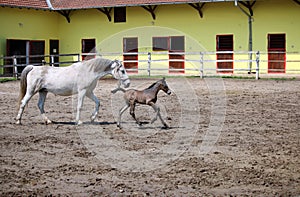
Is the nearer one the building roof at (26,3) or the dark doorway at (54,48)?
the building roof at (26,3)

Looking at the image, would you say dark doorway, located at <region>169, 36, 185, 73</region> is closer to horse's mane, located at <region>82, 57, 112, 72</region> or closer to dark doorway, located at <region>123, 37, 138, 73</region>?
dark doorway, located at <region>123, 37, 138, 73</region>

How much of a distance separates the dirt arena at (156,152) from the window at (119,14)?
1457 centimetres

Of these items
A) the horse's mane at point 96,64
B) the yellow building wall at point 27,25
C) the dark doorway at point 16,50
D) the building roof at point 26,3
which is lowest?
the horse's mane at point 96,64

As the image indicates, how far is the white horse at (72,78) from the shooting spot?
10.6 meters

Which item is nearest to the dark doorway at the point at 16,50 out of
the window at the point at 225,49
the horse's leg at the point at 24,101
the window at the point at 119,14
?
the window at the point at 119,14

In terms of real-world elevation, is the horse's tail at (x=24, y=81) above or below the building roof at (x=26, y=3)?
below

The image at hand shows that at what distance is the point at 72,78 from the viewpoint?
10742 mm

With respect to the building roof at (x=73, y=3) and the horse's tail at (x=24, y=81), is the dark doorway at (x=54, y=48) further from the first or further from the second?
the horse's tail at (x=24, y=81)

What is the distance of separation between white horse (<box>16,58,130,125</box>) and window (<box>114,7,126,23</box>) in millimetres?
17549

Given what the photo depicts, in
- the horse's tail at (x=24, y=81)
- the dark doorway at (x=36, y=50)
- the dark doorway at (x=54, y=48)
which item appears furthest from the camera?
the dark doorway at (x=54, y=48)

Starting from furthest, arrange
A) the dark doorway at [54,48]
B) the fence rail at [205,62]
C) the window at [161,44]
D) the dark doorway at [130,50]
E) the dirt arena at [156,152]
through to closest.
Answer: the dark doorway at [54,48]
the dark doorway at [130,50]
the window at [161,44]
the fence rail at [205,62]
the dirt arena at [156,152]

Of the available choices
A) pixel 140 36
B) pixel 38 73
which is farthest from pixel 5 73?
pixel 38 73

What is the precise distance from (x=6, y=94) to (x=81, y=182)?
1114 centimetres

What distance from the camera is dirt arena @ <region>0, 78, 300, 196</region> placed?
20.2ft
